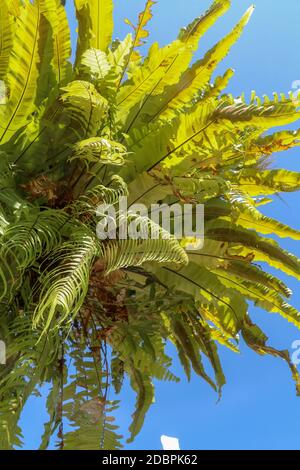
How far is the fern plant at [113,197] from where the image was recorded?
2848mm

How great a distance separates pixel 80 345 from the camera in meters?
3.71

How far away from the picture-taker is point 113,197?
2.89 m

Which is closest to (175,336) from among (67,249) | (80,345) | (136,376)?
(136,376)

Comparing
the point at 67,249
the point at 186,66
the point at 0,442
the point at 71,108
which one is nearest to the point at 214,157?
the point at 186,66

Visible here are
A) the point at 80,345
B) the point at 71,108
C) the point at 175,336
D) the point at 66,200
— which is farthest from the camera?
the point at 175,336

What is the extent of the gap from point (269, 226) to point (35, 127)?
151cm

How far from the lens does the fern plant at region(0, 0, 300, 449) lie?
2848 millimetres

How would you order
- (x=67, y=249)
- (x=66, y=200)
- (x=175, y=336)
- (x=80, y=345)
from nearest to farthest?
1. (x=67, y=249)
2. (x=66, y=200)
3. (x=80, y=345)
4. (x=175, y=336)

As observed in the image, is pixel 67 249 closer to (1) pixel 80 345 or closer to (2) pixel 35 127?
(2) pixel 35 127

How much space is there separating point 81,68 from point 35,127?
484 millimetres
